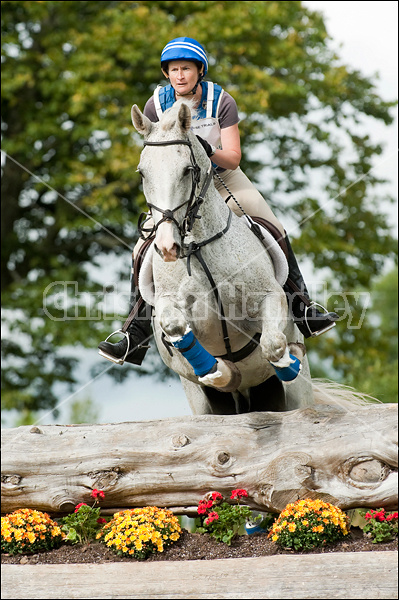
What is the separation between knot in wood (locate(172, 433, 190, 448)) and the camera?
15.3 feet

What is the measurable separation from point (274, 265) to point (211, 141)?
1.01 m

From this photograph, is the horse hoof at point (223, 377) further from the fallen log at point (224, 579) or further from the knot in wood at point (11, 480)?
the knot in wood at point (11, 480)

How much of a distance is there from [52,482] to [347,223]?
953cm

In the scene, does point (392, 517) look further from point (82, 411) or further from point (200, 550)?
point (82, 411)

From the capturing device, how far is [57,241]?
14.1 m

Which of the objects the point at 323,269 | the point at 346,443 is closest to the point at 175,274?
the point at 346,443

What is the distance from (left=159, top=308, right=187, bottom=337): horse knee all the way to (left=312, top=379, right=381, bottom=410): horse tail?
2373 mm

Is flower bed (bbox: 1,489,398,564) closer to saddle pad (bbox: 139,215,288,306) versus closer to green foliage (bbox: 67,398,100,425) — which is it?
saddle pad (bbox: 139,215,288,306)

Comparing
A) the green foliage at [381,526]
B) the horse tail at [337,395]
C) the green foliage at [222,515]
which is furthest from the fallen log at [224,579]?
the horse tail at [337,395]

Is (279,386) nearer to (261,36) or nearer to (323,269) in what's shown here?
(323,269)

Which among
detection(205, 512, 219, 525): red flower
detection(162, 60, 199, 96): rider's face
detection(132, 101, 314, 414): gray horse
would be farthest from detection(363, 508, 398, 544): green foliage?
detection(162, 60, 199, 96): rider's face

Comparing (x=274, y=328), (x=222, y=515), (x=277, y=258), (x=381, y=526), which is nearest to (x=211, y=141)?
(x=277, y=258)

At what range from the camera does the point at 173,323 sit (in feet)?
13.1

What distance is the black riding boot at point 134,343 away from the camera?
4977 millimetres
